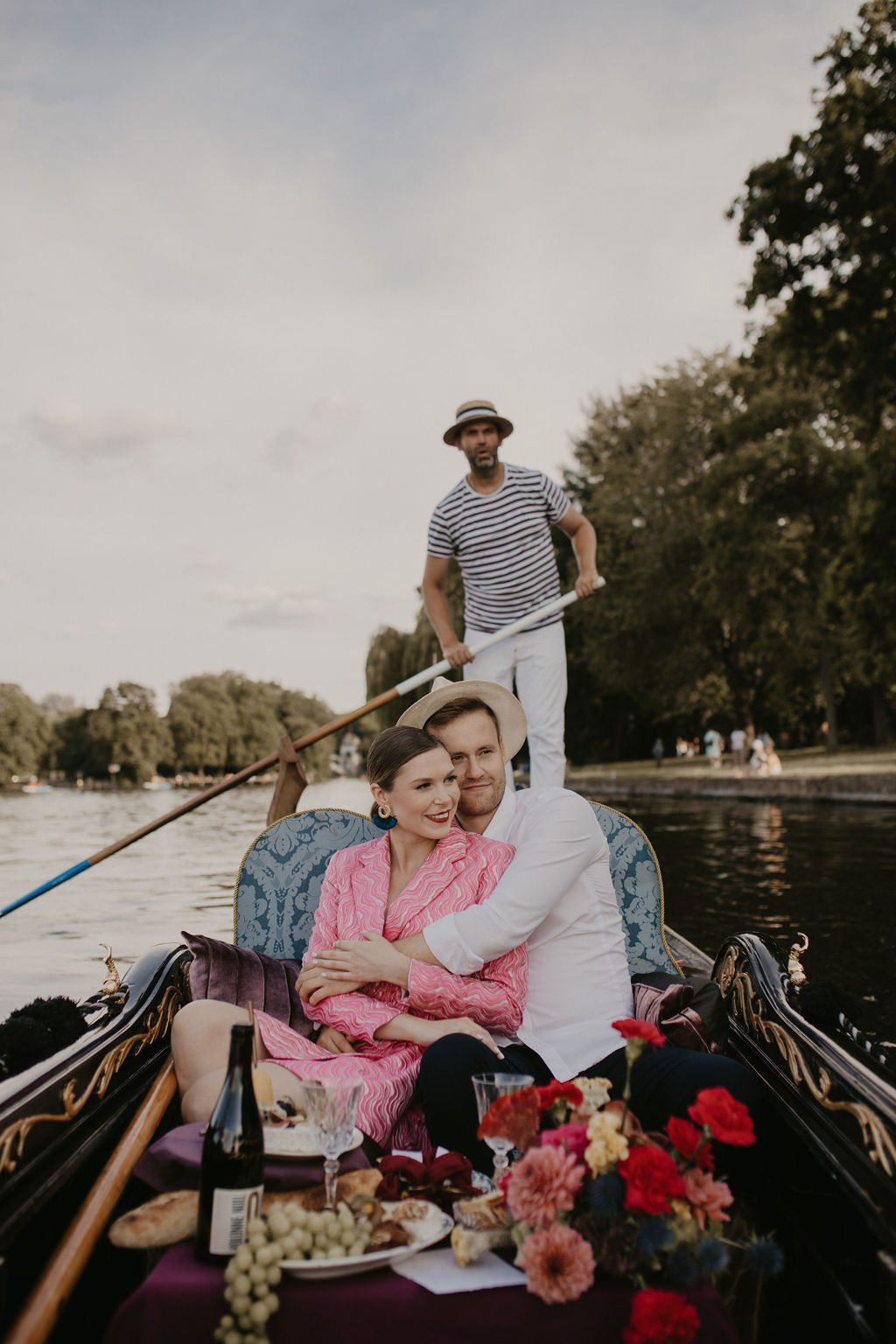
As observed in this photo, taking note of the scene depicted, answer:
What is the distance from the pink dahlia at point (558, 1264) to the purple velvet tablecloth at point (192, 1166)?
0.41 metres

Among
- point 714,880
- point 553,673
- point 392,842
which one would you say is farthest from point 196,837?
point 392,842

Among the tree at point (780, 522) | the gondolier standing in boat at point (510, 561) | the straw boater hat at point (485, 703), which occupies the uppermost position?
the tree at point (780, 522)

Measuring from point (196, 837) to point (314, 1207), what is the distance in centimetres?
1329

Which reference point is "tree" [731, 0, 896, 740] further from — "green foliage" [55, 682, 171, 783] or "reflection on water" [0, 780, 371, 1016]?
"green foliage" [55, 682, 171, 783]

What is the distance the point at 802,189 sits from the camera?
12930mm

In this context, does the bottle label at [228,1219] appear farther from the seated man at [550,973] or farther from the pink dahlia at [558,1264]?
the seated man at [550,973]

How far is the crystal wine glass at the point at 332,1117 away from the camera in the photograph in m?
1.54

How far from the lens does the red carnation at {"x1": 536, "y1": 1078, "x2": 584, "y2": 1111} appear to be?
5.04 ft

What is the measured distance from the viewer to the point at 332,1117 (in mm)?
1551

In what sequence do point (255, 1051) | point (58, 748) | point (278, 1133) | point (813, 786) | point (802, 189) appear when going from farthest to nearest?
point (58, 748) < point (813, 786) < point (802, 189) < point (255, 1051) < point (278, 1133)

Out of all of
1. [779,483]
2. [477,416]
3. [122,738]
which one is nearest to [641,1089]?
[477,416]

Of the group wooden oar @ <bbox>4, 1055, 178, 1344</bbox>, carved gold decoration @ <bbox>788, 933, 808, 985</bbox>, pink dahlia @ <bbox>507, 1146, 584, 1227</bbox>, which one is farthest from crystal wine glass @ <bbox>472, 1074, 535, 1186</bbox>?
carved gold decoration @ <bbox>788, 933, 808, 985</bbox>

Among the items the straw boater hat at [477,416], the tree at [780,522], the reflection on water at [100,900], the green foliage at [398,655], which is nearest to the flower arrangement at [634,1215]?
the reflection on water at [100,900]

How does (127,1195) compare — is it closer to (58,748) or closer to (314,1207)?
(314,1207)
